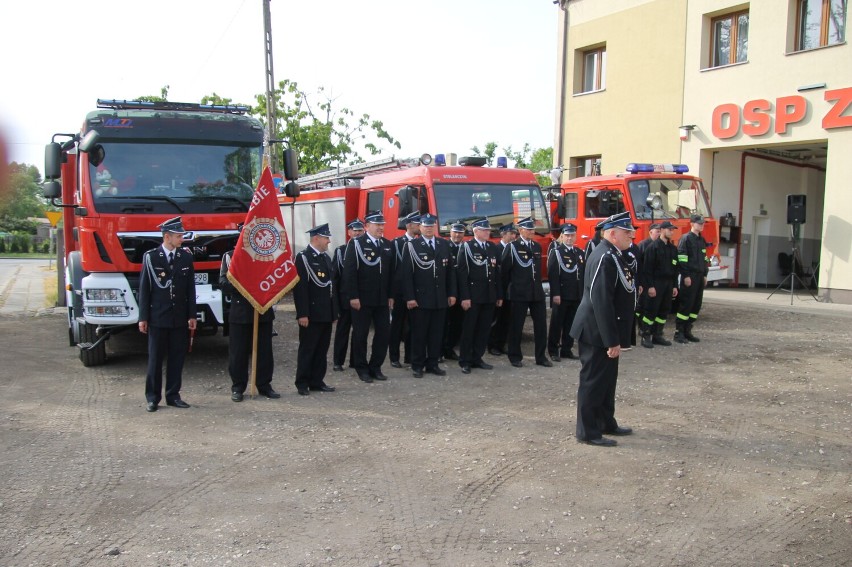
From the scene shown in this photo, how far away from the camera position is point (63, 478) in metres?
5.21

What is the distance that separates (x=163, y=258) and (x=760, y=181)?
17.4 meters

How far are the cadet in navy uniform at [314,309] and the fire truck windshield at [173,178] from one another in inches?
58.5

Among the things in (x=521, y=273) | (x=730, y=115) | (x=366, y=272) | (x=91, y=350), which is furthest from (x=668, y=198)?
(x=91, y=350)

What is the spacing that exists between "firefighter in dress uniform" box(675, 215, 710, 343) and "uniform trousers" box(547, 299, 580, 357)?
2224 millimetres

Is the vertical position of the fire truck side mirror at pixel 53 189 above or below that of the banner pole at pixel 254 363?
above

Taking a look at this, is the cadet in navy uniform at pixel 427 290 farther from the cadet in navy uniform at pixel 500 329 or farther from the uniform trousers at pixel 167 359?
the uniform trousers at pixel 167 359

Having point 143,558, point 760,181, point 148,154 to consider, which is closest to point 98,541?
point 143,558

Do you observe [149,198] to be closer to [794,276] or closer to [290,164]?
[290,164]

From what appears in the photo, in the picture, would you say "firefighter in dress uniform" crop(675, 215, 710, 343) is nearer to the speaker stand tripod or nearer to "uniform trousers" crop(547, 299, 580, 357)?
"uniform trousers" crop(547, 299, 580, 357)

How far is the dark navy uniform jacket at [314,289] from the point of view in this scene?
777cm

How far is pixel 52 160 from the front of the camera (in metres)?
8.55

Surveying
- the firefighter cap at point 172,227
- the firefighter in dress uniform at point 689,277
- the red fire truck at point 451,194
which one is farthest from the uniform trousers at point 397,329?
the firefighter in dress uniform at point 689,277

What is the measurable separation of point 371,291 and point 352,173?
5.55m

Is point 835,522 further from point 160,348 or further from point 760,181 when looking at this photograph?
point 760,181
